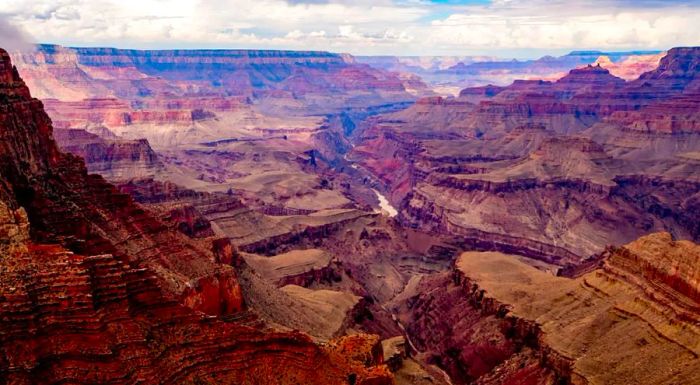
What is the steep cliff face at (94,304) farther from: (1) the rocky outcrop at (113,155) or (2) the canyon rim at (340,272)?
(1) the rocky outcrop at (113,155)

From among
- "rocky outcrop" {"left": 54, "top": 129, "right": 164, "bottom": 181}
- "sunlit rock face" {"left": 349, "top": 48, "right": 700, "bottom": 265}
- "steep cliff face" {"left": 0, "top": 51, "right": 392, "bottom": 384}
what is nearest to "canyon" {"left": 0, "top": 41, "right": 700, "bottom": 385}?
"steep cliff face" {"left": 0, "top": 51, "right": 392, "bottom": 384}

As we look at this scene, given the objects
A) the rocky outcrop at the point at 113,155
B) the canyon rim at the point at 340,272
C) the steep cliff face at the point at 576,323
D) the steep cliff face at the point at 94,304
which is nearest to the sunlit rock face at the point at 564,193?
the canyon rim at the point at 340,272

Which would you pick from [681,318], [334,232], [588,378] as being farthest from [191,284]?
[334,232]

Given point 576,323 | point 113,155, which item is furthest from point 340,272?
point 113,155

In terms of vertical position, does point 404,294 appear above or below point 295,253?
below

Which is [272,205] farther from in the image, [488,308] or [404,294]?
[488,308]

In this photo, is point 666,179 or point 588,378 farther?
point 666,179

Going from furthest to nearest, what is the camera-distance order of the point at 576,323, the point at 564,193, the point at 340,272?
the point at 564,193 → the point at 340,272 → the point at 576,323

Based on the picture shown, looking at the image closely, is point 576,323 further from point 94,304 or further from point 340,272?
point 94,304

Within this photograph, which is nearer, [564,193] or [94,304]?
[94,304]
